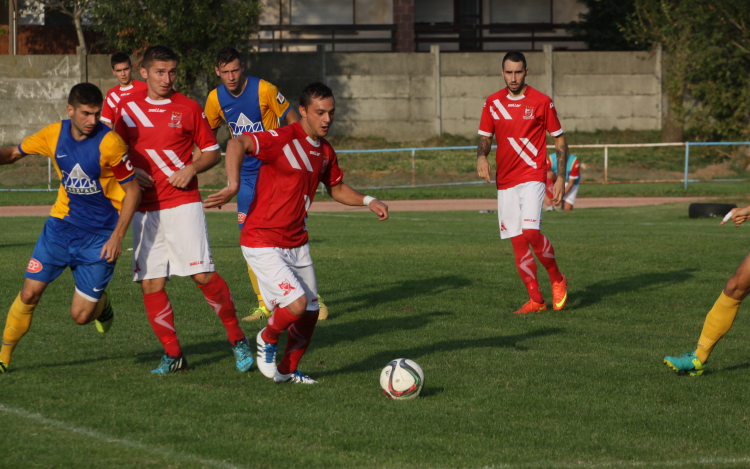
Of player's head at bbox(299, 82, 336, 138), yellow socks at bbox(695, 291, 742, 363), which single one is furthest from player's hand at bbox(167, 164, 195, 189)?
yellow socks at bbox(695, 291, 742, 363)

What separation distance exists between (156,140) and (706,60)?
28.7 m

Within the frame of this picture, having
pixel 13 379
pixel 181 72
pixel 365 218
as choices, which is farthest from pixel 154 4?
pixel 13 379

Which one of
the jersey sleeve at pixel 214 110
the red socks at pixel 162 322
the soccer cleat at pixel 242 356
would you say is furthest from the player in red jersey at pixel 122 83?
the soccer cleat at pixel 242 356

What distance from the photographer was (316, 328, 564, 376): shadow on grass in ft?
21.1

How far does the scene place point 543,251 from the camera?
355 inches

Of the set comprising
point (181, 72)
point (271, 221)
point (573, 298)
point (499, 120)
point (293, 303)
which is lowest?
point (573, 298)

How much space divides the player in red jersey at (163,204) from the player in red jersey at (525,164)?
3649 millimetres

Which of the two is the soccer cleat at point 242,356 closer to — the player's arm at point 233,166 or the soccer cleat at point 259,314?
the player's arm at point 233,166

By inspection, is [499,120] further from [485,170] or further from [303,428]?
[303,428]

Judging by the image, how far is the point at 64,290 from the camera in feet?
31.6

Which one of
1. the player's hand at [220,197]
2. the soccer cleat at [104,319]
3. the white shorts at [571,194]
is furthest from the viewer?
the white shorts at [571,194]

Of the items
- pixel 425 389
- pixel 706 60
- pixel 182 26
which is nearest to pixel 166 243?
pixel 425 389

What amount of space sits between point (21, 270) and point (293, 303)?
6650mm

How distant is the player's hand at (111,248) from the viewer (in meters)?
5.80
